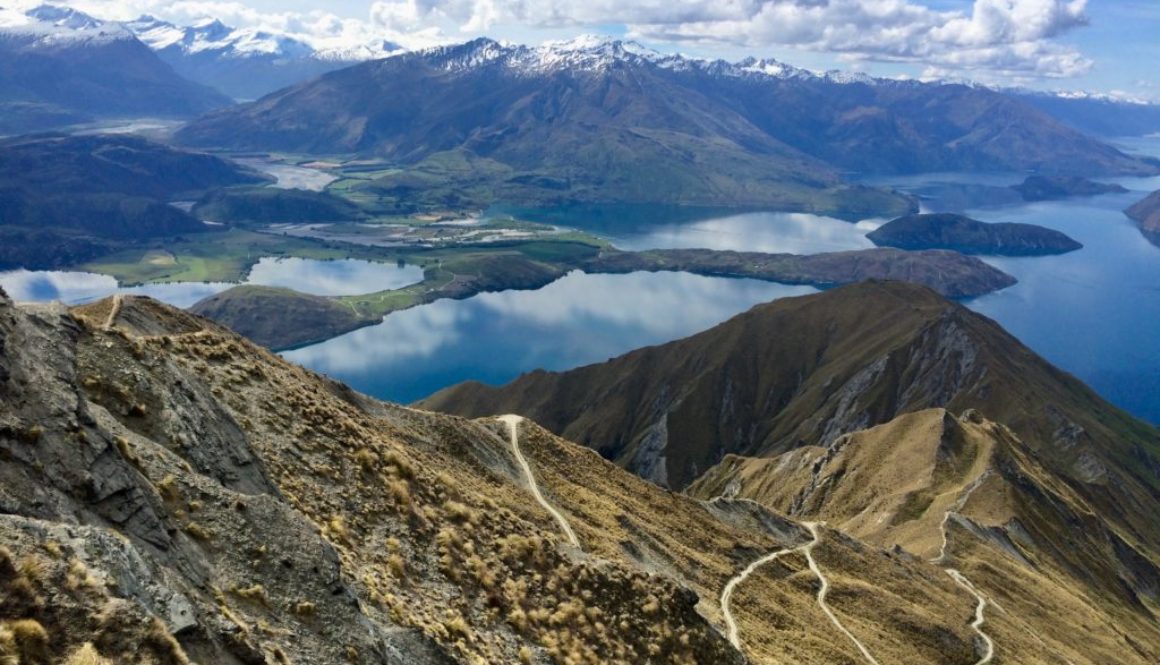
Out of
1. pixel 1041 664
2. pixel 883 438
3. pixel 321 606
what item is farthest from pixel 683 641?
pixel 883 438

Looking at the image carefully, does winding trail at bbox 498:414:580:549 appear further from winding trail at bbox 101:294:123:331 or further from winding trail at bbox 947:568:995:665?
winding trail at bbox 947:568:995:665

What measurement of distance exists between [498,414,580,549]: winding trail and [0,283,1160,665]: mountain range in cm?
29

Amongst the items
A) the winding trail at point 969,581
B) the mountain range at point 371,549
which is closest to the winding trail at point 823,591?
the mountain range at point 371,549

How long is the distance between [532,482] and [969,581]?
5259 centimetres

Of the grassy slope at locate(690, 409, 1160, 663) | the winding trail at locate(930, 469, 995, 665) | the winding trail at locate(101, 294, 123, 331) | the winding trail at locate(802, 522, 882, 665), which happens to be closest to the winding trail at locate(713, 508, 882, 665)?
the winding trail at locate(802, 522, 882, 665)

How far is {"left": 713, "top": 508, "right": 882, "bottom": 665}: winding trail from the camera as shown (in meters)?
50.4

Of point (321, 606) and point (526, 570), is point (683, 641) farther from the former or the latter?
point (321, 606)

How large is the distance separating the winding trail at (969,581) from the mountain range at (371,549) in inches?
14.4

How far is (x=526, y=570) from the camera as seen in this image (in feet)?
125

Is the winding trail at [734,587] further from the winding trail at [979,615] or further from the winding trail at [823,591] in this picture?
the winding trail at [979,615]

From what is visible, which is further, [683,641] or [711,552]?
[711,552]

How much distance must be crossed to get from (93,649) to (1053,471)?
152872mm

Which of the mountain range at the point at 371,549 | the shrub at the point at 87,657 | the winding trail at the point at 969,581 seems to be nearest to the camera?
the shrub at the point at 87,657

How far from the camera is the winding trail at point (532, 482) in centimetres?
4919
